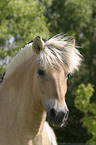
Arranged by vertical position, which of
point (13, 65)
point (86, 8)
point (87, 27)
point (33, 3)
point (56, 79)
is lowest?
point (87, 27)

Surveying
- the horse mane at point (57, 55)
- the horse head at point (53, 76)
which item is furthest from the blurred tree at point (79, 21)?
→ the horse head at point (53, 76)

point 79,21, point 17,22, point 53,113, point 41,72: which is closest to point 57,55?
point 41,72

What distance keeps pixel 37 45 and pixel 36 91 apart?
508 millimetres

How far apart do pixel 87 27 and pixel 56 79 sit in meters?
19.8

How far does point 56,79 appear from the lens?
2.37 meters

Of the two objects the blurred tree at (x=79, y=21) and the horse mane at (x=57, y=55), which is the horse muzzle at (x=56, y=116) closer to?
the horse mane at (x=57, y=55)

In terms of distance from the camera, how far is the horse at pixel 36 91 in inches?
93.1

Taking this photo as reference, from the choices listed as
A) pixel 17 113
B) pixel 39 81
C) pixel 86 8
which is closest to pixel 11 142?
pixel 17 113

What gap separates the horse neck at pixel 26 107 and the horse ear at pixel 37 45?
199 millimetres

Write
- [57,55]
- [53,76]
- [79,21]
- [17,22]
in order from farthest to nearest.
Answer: [79,21] → [17,22] → [57,55] → [53,76]

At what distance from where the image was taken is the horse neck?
256cm

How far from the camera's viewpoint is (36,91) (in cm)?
251

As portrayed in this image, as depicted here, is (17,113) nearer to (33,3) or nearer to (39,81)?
(39,81)

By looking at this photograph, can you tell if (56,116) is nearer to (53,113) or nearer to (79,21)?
(53,113)
